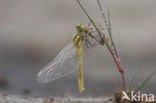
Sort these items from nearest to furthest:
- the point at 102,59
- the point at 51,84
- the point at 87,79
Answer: the point at 51,84, the point at 87,79, the point at 102,59

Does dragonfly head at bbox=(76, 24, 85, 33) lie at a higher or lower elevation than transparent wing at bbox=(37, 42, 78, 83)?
higher

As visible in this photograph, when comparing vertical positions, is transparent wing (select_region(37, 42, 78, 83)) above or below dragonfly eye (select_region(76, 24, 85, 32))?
below

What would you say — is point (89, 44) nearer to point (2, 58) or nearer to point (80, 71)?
point (80, 71)

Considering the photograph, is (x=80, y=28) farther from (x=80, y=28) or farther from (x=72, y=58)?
(x=72, y=58)

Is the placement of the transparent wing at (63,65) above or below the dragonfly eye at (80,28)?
below

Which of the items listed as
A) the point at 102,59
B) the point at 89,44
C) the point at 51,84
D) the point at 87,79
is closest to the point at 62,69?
the point at 89,44

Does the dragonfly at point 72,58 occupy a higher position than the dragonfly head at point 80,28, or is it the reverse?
the dragonfly head at point 80,28
